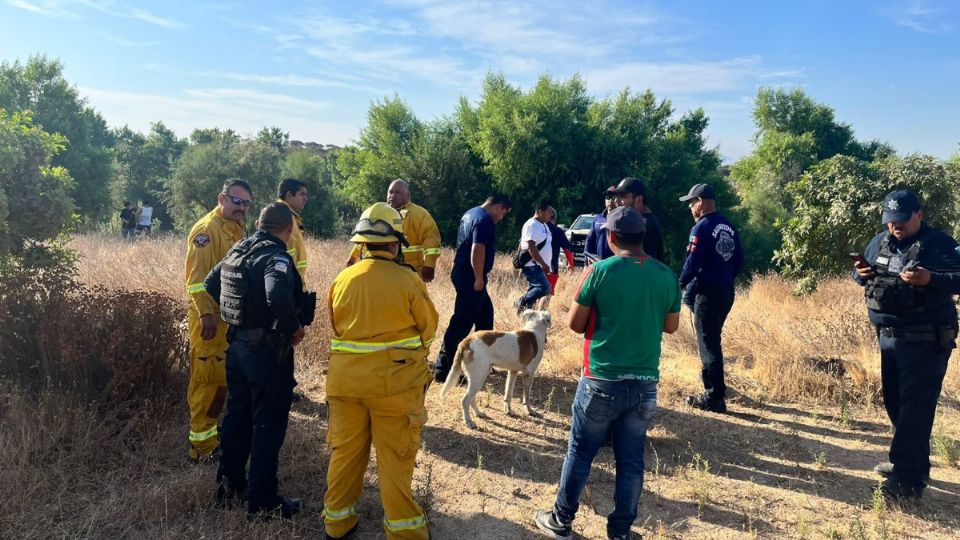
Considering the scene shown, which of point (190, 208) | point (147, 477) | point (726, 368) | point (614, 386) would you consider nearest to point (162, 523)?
point (147, 477)

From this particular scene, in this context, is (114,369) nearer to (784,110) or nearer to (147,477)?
(147,477)

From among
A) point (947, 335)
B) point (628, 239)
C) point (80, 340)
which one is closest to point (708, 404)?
point (947, 335)

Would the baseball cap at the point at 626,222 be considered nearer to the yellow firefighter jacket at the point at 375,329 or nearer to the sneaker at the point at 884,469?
the yellow firefighter jacket at the point at 375,329

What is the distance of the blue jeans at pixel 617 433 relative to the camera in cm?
296

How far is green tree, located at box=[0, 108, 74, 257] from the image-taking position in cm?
451

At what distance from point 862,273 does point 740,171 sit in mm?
36480

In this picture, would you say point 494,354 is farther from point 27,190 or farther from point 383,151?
point 383,151

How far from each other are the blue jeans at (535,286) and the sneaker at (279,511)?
156 inches

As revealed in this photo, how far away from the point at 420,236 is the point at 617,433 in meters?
3.20

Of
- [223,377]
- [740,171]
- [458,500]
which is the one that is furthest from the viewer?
[740,171]

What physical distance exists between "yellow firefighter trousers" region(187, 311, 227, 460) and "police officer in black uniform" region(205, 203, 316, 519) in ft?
2.23

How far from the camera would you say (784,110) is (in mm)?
37156

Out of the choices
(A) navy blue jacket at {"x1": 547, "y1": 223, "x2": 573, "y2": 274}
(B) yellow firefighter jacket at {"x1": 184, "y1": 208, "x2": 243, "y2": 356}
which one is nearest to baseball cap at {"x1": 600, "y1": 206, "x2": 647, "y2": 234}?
(B) yellow firefighter jacket at {"x1": 184, "y1": 208, "x2": 243, "y2": 356}

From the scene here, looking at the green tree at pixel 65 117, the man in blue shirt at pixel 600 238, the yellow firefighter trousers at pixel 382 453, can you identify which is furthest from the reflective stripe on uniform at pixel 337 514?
the green tree at pixel 65 117
